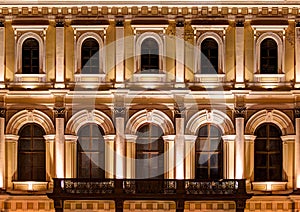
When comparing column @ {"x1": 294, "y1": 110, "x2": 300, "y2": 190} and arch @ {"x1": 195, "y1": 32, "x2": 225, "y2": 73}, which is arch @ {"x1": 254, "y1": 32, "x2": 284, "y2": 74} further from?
column @ {"x1": 294, "y1": 110, "x2": 300, "y2": 190}

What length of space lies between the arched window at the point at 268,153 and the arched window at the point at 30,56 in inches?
421

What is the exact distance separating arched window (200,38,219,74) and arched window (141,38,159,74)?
2.13 metres

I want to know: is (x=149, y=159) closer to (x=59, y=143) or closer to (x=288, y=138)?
(x=59, y=143)

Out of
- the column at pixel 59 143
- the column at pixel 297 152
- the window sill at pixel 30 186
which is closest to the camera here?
the column at pixel 297 152

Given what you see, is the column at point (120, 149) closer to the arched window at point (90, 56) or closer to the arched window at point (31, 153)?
the arched window at point (90, 56)

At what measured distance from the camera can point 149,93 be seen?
142 feet

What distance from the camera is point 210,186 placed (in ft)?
137

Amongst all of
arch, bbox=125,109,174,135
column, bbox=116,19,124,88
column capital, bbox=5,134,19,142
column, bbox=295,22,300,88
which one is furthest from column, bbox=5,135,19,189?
column, bbox=295,22,300,88

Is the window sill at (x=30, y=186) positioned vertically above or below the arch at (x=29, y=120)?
below

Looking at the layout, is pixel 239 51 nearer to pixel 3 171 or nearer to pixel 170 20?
pixel 170 20

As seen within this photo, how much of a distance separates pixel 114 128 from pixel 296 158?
8408 millimetres

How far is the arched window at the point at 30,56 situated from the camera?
43.7 metres

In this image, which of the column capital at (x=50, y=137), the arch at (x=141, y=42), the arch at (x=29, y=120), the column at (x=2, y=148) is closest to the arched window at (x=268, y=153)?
the arch at (x=141, y=42)

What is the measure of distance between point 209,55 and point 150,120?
4067 millimetres
